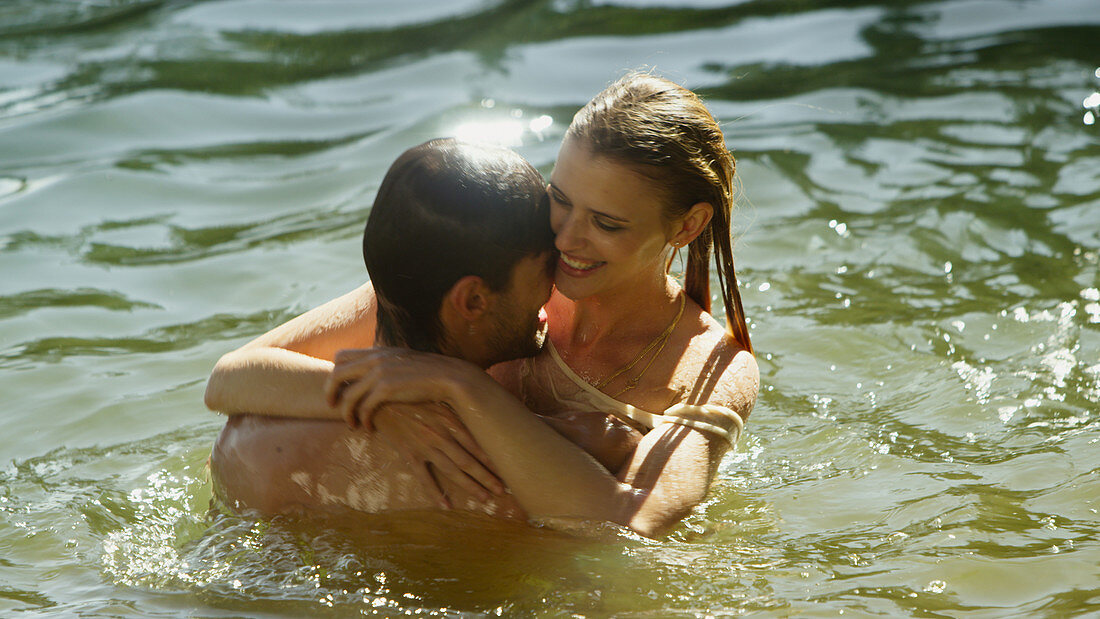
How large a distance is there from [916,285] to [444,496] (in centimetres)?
345

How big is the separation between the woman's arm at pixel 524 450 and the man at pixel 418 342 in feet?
0.31

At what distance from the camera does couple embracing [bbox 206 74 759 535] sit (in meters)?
3.23

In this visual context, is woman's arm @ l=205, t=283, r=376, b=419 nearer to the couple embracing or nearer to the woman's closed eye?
the couple embracing

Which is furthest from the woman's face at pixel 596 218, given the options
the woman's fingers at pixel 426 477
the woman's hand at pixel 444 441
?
the woman's fingers at pixel 426 477

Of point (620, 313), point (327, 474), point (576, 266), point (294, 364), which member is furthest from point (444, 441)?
point (620, 313)

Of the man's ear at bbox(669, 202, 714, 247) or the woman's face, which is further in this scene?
the man's ear at bbox(669, 202, 714, 247)

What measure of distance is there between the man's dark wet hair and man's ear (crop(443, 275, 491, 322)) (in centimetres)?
2

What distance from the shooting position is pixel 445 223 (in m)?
3.14

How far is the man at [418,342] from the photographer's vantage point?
3160 mm

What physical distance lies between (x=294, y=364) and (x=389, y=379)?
405 mm

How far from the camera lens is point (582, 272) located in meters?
3.46

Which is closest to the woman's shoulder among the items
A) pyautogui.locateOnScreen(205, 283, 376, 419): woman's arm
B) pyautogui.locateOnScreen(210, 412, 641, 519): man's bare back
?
pyautogui.locateOnScreen(210, 412, 641, 519): man's bare back

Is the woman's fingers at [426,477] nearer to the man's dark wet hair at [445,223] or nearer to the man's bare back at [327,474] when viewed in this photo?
the man's bare back at [327,474]

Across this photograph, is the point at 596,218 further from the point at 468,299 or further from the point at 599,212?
the point at 468,299
